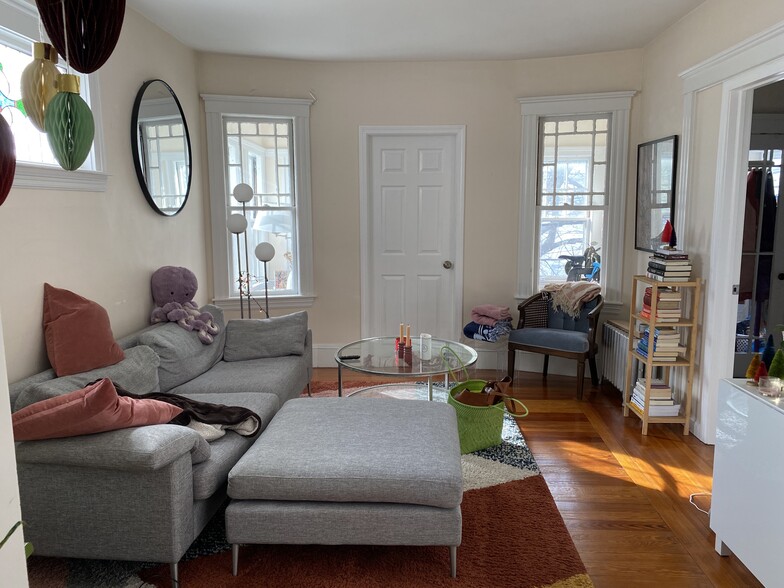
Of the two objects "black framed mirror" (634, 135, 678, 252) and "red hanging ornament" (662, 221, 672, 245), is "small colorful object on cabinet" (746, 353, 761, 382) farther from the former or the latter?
"black framed mirror" (634, 135, 678, 252)

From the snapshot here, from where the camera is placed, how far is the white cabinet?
196cm

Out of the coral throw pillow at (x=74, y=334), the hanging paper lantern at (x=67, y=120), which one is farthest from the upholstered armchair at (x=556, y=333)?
the hanging paper lantern at (x=67, y=120)

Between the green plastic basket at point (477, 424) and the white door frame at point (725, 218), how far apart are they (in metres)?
1.20

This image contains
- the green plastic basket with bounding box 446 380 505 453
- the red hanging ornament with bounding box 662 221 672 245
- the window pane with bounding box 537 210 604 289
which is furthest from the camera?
the window pane with bounding box 537 210 604 289

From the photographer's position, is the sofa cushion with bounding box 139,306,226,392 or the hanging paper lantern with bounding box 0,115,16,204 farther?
the sofa cushion with bounding box 139,306,226,392

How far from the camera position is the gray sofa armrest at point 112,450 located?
1.98 metres

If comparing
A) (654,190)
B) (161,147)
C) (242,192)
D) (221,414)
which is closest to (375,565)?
(221,414)

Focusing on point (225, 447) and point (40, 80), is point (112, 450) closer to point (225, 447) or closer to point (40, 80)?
point (225, 447)

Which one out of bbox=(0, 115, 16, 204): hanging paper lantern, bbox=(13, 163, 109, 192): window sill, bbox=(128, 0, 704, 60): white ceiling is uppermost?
bbox=(128, 0, 704, 60): white ceiling

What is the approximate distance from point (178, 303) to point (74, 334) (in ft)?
3.64

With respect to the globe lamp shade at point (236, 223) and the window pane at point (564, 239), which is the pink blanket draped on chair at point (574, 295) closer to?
the window pane at point (564, 239)

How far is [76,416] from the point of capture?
78.5 inches

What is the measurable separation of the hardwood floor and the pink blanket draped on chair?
677 millimetres

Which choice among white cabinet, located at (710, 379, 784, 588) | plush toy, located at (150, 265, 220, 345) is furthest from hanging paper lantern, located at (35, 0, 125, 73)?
A: plush toy, located at (150, 265, 220, 345)
